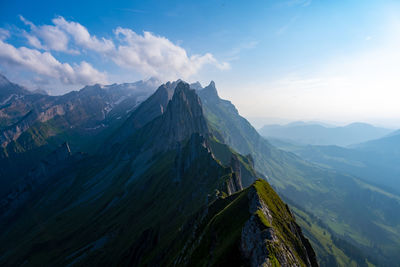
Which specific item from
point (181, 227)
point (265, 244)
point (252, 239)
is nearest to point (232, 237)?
point (252, 239)

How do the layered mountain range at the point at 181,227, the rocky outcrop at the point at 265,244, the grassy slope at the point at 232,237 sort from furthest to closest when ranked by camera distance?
the layered mountain range at the point at 181,227, the grassy slope at the point at 232,237, the rocky outcrop at the point at 265,244

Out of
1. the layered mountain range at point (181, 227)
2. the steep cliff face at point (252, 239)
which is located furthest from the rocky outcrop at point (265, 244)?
the layered mountain range at point (181, 227)

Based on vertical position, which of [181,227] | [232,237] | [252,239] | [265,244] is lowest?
[181,227]

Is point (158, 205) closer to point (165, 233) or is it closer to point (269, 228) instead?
point (165, 233)

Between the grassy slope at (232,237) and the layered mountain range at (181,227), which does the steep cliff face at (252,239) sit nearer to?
the grassy slope at (232,237)

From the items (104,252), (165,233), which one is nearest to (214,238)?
(165,233)

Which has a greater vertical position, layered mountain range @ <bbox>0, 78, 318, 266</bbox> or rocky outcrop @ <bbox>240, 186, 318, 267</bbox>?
rocky outcrop @ <bbox>240, 186, 318, 267</bbox>

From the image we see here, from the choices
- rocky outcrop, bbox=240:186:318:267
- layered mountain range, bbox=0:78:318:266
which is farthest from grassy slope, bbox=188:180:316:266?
layered mountain range, bbox=0:78:318:266

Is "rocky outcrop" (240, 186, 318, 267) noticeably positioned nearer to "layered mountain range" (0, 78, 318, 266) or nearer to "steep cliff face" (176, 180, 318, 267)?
"steep cliff face" (176, 180, 318, 267)

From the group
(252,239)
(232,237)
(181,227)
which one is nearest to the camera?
(252,239)

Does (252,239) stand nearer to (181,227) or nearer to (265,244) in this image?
(265,244)

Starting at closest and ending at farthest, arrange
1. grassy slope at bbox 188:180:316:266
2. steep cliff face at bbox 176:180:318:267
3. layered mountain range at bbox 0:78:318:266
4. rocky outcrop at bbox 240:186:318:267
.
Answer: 1. rocky outcrop at bbox 240:186:318:267
2. steep cliff face at bbox 176:180:318:267
3. grassy slope at bbox 188:180:316:266
4. layered mountain range at bbox 0:78:318:266
